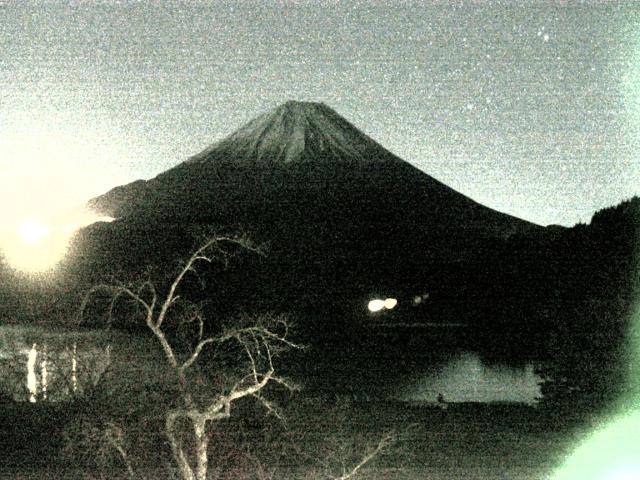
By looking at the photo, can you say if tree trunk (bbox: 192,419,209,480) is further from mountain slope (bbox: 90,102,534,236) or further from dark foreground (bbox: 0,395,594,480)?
mountain slope (bbox: 90,102,534,236)

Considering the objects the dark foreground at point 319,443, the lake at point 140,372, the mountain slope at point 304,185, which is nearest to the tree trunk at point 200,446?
the dark foreground at point 319,443

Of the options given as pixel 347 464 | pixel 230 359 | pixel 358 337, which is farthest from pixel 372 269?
pixel 347 464

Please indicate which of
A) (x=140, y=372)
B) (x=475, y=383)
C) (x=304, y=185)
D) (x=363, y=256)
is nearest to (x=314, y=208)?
(x=304, y=185)

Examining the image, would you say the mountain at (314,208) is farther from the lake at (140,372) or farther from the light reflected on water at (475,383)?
the lake at (140,372)

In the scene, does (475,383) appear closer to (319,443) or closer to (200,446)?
(319,443)

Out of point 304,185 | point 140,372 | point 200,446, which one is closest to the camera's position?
point 200,446

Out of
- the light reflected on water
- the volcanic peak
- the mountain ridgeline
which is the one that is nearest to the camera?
the mountain ridgeline

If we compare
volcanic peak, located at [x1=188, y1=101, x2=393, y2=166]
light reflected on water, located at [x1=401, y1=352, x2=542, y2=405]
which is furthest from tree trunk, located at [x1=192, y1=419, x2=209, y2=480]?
volcanic peak, located at [x1=188, y1=101, x2=393, y2=166]

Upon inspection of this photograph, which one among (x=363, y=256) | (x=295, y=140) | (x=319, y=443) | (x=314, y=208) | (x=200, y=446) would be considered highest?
(x=295, y=140)

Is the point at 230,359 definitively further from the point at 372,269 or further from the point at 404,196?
the point at 404,196
